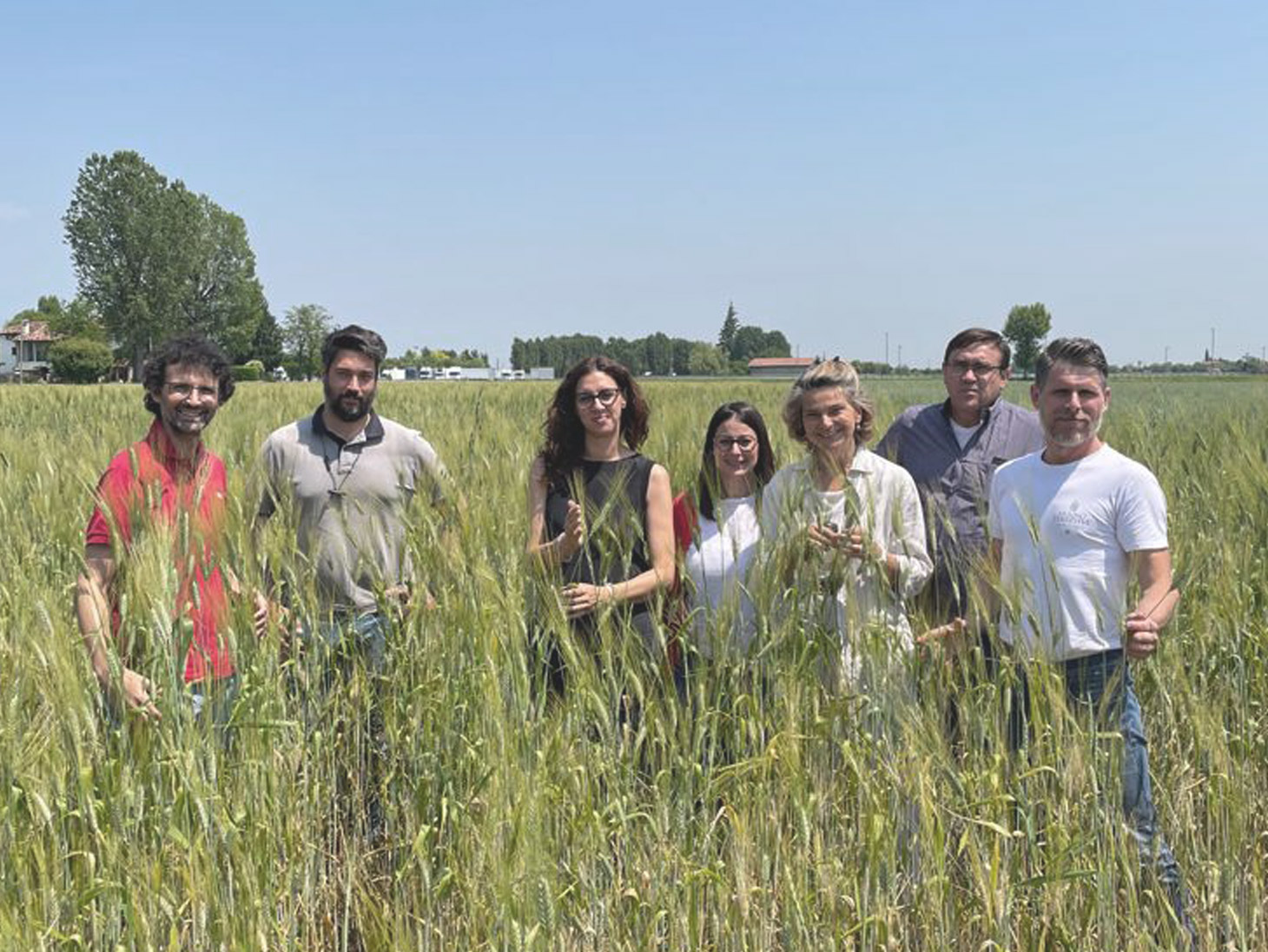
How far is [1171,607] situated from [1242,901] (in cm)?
57

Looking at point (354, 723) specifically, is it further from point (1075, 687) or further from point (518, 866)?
point (1075, 687)

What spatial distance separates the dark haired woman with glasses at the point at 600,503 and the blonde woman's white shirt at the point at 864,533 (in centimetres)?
36

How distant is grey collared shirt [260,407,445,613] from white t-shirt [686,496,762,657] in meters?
0.71

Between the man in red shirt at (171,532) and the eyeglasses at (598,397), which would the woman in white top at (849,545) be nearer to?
the eyeglasses at (598,397)

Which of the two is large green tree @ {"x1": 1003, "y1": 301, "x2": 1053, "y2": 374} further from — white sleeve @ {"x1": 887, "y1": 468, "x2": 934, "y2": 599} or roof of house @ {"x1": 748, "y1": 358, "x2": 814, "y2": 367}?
white sleeve @ {"x1": 887, "y1": 468, "x2": 934, "y2": 599}

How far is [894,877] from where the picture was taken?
5.95 feet

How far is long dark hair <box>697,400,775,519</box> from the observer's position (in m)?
2.78

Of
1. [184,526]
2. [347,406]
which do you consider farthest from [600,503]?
→ [184,526]

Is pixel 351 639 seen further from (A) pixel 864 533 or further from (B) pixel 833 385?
(B) pixel 833 385

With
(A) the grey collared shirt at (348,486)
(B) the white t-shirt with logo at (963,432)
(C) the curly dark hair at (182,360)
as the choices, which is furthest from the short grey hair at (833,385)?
(C) the curly dark hair at (182,360)

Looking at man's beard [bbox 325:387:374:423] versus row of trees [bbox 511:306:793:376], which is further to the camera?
row of trees [bbox 511:306:793:376]

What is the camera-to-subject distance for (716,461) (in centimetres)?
281

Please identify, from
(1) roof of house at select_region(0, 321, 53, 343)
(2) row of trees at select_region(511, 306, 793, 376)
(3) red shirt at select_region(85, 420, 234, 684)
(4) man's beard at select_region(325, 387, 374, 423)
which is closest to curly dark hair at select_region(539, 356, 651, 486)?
(4) man's beard at select_region(325, 387, 374, 423)

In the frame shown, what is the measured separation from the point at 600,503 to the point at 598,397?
0.97ft
